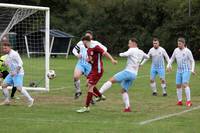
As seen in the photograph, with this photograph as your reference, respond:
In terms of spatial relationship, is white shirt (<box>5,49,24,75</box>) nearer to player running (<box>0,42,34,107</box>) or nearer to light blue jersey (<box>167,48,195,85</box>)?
player running (<box>0,42,34,107</box>)

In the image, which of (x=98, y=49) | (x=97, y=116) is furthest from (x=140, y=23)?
(x=97, y=116)

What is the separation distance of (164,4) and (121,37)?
17.3ft

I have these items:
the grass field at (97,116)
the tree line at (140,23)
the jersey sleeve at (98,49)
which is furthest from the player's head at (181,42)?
the tree line at (140,23)

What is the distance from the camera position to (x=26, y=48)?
3866 centimetres

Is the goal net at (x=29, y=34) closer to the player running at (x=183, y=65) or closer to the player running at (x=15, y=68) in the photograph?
the player running at (x=15, y=68)

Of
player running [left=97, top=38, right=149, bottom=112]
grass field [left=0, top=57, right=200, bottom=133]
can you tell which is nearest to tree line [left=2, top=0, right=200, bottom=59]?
grass field [left=0, top=57, right=200, bottom=133]

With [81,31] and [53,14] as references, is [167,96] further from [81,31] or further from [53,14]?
[53,14]

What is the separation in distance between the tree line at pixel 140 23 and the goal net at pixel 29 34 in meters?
16.6

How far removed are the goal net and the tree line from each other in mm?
16588

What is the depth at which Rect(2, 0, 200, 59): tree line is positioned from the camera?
5384 centimetres

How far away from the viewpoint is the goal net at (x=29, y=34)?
2102 centimetres

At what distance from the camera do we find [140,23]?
58.2 m

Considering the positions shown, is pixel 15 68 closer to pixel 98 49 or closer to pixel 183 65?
pixel 98 49

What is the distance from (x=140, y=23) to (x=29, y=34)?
78.3 ft
